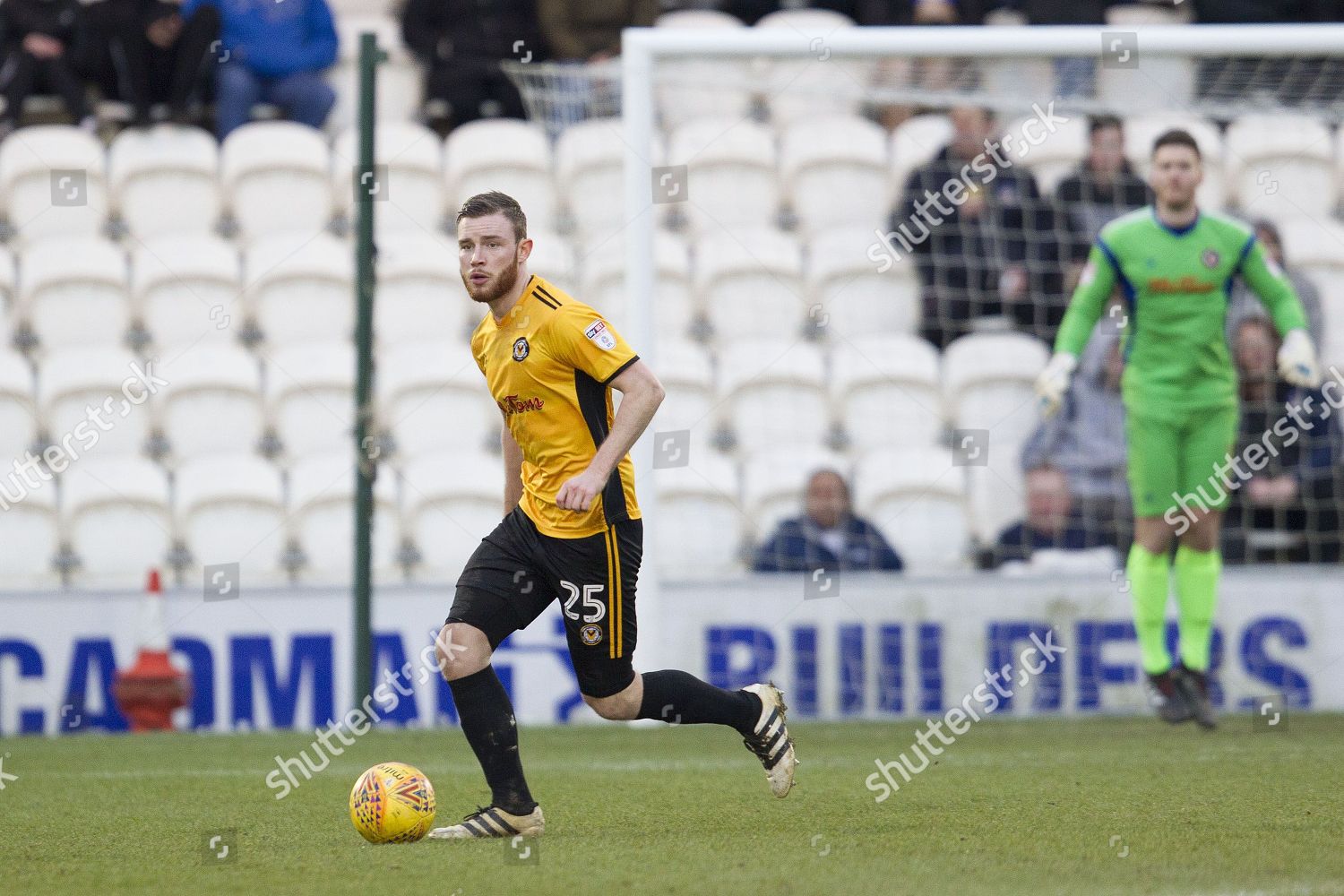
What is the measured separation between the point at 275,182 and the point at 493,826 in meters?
7.00

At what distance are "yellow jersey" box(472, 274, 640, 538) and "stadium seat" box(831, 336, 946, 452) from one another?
488 cm

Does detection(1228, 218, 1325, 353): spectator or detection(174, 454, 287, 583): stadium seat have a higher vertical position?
detection(1228, 218, 1325, 353): spectator

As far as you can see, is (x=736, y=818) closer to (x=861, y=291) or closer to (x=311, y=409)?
(x=861, y=291)

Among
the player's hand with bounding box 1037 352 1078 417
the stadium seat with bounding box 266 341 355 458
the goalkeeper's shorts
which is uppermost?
the stadium seat with bounding box 266 341 355 458

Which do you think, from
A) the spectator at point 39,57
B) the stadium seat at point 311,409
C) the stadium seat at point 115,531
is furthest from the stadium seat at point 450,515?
the spectator at point 39,57

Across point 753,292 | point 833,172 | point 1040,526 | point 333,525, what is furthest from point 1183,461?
point 333,525

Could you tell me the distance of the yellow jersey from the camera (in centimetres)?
486

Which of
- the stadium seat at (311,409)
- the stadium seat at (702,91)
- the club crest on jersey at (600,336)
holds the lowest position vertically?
the club crest on jersey at (600,336)

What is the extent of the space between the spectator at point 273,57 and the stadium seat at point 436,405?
2.26 meters

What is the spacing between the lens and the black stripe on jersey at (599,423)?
16.2ft

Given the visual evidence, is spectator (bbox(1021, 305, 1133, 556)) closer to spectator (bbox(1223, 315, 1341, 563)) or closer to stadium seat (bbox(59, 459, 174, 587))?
spectator (bbox(1223, 315, 1341, 563))

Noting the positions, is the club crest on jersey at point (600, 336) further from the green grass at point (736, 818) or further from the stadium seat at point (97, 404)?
the stadium seat at point (97, 404)

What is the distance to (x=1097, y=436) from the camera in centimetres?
967

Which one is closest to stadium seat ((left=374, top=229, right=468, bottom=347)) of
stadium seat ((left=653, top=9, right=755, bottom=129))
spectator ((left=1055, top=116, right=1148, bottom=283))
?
stadium seat ((left=653, top=9, right=755, bottom=129))
